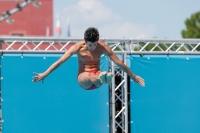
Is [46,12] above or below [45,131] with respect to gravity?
above

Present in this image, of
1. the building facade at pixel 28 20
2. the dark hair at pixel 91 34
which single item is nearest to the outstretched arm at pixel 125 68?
the dark hair at pixel 91 34

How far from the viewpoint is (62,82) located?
11.5m

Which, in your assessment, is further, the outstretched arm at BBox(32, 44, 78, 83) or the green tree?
the green tree

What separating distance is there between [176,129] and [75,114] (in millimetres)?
2071

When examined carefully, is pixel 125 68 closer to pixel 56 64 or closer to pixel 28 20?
pixel 56 64

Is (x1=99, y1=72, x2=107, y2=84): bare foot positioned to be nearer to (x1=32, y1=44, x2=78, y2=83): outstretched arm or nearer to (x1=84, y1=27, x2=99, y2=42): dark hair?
(x1=84, y1=27, x2=99, y2=42): dark hair

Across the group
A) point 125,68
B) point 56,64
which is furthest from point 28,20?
point 56,64

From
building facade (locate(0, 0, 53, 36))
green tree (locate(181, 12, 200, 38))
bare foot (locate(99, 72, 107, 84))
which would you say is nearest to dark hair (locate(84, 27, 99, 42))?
bare foot (locate(99, 72, 107, 84))

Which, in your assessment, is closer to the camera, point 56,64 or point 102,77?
point 102,77

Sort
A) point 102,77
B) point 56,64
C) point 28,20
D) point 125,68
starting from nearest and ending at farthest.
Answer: point 102,77, point 56,64, point 125,68, point 28,20

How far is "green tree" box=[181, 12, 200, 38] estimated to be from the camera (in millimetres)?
37719

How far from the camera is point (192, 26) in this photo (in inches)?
1505

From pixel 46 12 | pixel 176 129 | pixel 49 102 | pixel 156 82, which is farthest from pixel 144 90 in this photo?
pixel 46 12

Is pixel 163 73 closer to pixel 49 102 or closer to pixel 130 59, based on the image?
pixel 130 59
